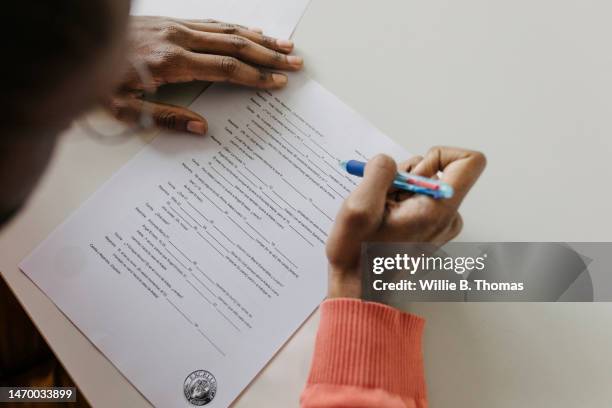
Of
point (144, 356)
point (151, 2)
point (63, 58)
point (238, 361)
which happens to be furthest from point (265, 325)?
point (151, 2)

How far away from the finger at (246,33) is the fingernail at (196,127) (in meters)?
0.16

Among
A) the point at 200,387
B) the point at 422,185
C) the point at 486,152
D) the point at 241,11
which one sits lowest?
the point at 200,387

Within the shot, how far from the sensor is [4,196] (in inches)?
17.2

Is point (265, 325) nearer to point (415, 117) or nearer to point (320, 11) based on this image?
point (415, 117)

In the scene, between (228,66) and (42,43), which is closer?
(42,43)

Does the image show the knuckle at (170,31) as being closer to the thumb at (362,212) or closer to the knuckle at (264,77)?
the knuckle at (264,77)

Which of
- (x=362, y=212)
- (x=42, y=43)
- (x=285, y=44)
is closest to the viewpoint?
(x=42, y=43)

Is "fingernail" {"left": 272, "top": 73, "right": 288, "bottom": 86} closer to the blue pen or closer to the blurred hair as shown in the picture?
the blue pen

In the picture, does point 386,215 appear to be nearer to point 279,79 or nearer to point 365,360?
point 365,360

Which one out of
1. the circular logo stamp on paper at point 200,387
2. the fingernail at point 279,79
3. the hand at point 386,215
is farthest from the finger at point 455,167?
the circular logo stamp on paper at point 200,387

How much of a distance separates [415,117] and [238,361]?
0.43 metres

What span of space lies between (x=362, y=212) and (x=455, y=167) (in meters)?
0.13

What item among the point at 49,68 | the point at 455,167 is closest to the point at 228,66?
the point at 455,167

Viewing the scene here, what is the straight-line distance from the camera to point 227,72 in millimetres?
810
